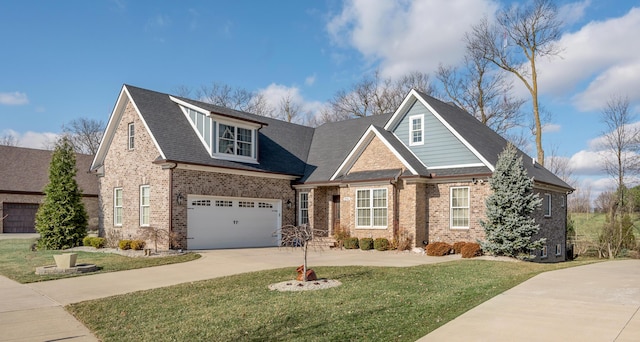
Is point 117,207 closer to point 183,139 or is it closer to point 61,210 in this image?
point 61,210

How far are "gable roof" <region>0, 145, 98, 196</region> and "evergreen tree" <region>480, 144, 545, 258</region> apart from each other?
24.8m

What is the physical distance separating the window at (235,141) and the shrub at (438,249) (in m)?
9.31

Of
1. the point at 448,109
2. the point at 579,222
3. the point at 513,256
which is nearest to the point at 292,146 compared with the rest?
the point at 448,109

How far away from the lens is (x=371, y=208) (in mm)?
20797

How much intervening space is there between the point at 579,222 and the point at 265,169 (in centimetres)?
2678

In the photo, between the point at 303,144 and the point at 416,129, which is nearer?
the point at 416,129

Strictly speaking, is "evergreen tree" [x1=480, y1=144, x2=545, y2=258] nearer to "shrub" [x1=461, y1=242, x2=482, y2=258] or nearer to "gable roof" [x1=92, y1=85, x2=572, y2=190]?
"shrub" [x1=461, y1=242, x2=482, y2=258]

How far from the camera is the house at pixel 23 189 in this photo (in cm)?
3089

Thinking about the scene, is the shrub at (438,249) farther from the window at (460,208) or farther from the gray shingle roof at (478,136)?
the gray shingle roof at (478,136)

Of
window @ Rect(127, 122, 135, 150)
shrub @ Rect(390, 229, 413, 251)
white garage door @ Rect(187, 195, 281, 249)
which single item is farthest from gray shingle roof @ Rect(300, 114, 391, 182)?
window @ Rect(127, 122, 135, 150)

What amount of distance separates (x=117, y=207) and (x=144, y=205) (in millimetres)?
→ 2760

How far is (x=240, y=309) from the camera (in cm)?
879

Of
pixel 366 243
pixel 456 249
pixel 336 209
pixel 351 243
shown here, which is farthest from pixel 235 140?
pixel 456 249

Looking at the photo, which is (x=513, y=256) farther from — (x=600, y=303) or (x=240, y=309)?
(x=240, y=309)
